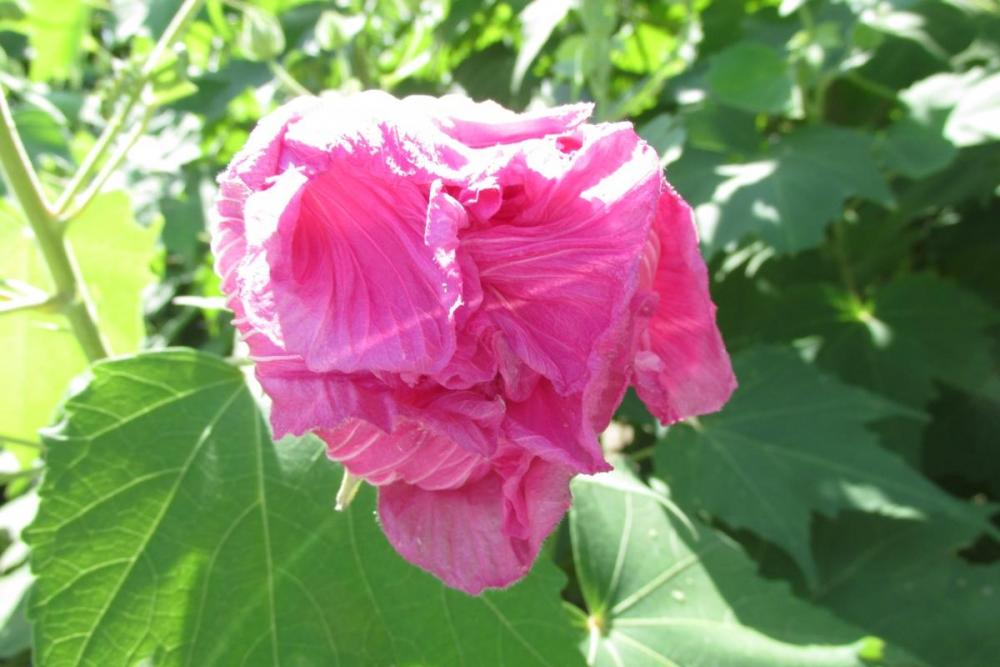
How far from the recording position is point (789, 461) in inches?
49.5

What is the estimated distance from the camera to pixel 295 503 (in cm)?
79

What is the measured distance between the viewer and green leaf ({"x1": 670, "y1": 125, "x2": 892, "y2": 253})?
1.33 metres

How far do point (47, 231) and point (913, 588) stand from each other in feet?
3.52

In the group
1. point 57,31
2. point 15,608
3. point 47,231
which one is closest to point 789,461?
point 47,231

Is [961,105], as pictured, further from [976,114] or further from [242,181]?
[242,181]

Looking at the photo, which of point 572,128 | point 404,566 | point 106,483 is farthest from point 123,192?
point 572,128

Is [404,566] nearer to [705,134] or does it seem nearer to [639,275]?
[639,275]

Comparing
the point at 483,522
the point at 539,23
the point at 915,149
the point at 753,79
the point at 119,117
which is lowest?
the point at 915,149

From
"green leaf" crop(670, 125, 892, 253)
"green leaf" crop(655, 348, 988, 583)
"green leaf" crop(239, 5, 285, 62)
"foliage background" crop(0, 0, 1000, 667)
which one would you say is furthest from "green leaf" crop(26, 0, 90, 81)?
"green leaf" crop(655, 348, 988, 583)

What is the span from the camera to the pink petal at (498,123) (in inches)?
24.1

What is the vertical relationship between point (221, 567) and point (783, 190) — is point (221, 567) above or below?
above

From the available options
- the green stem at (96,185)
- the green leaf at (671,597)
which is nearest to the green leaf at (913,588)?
the green leaf at (671,597)

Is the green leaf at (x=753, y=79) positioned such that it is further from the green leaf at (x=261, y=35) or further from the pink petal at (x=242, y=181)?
the pink petal at (x=242, y=181)

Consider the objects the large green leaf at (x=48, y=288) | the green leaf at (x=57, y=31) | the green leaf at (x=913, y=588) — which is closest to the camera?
the large green leaf at (x=48, y=288)
